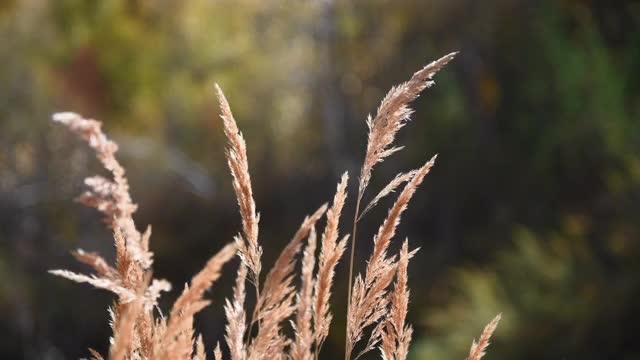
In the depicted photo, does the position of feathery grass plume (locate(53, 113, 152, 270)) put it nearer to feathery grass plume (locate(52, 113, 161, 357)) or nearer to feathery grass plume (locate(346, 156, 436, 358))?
feathery grass plume (locate(52, 113, 161, 357))

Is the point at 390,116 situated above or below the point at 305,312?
above

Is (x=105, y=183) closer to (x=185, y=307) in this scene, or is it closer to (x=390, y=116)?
(x=185, y=307)

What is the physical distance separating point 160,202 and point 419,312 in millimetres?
4710

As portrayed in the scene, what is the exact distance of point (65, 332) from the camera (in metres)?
11.2

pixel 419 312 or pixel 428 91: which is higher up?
pixel 428 91

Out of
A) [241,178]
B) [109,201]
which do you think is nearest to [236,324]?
[241,178]

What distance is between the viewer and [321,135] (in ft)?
43.7

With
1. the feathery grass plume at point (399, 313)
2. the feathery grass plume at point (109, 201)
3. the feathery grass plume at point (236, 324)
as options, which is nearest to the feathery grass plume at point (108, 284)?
the feathery grass plume at point (109, 201)

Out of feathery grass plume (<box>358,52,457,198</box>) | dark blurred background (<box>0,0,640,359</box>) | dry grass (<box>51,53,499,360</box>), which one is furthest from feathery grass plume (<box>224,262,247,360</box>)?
dark blurred background (<box>0,0,640,359</box>)

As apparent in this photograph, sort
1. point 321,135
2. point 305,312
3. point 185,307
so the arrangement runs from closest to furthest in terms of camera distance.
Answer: point 185,307, point 305,312, point 321,135

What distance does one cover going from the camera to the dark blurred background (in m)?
8.94

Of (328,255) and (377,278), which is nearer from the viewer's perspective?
(328,255)

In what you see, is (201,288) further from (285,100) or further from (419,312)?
(285,100)

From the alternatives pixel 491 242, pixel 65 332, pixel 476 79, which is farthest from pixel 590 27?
pixel 65 332
